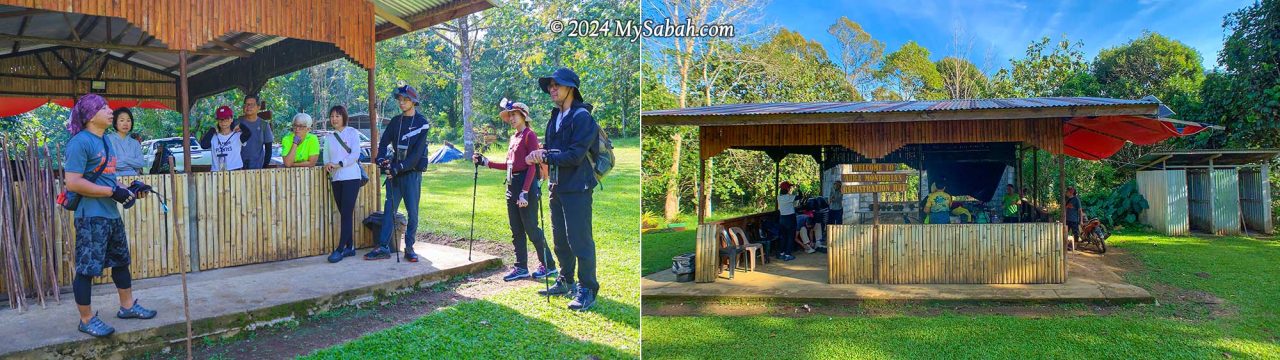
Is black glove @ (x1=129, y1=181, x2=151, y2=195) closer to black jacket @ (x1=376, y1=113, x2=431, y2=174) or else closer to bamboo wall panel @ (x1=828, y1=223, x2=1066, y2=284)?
black jacket @ (x1=376, y1=113, x2=431, y2=174)

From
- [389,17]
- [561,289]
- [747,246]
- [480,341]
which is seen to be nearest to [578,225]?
[561,289]

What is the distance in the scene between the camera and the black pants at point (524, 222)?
446 centimetres

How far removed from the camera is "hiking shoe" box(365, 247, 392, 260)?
17.6 ft

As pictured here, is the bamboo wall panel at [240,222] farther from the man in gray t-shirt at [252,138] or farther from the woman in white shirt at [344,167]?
the man in gray t-shirt at [252,138]

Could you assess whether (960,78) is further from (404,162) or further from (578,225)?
(578,225)

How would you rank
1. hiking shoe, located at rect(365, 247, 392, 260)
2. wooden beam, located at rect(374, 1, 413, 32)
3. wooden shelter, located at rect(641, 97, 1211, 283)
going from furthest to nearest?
wooden shelter, located at rect(641, 97, 1211, 283) < wooden beam, located at rect(374, 1, 413, 32) < hiking shoe, located at rect(365, 247, 392, 260)

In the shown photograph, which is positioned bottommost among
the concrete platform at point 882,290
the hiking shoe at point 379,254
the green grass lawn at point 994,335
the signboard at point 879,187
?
the green grass lawn at point 994,335

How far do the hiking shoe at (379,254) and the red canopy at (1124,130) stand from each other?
21.0 ft

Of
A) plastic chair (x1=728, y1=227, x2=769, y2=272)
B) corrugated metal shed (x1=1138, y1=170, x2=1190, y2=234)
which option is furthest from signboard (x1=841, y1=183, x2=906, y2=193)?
corrugated metal shed (x1=1138, y1=170, x2=1190, y2=234)

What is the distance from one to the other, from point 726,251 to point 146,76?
8.36 meters

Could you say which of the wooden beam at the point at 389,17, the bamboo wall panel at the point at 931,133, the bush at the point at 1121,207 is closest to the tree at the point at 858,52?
the bush at the point at 1121,207

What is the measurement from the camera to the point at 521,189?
14.7 ft

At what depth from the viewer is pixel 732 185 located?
15805mm

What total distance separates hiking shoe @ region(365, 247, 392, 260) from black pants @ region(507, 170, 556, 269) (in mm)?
1210
